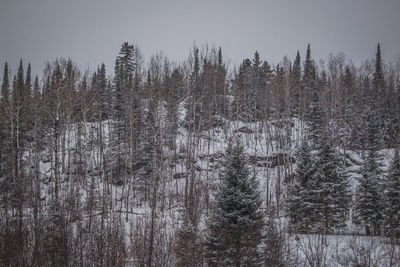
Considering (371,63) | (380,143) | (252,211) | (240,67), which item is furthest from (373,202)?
(240,67)

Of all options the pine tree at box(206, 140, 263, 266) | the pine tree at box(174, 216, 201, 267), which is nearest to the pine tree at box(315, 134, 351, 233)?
the pine tree at box(206, 140, 263, 266)

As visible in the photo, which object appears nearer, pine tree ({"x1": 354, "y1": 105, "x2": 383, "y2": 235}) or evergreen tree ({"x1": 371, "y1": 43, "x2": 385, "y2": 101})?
pine tree ({"x1": 354, "y1": 105, "x2": 383, "y2": 235})

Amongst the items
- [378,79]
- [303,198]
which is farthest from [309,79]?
[303,198]

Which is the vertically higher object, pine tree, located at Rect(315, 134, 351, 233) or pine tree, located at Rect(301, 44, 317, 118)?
pine tree, located at Rect(301, 44, 317, 118)

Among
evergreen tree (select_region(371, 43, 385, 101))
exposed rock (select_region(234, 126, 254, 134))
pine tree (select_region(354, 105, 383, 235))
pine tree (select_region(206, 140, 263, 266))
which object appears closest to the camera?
pine tree (select_region(206, 140, 263, 266))

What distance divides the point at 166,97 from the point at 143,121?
533 centimetres

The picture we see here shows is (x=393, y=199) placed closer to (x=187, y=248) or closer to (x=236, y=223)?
(x=236, y=223)

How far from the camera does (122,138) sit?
30.9m

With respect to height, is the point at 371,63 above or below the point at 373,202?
above

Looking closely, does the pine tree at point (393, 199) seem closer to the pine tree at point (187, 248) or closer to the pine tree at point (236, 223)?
the pine tree at point (236, 223)

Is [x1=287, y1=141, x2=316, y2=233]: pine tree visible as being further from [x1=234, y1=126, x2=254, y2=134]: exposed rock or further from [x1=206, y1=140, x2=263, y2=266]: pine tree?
[x1=234, y1=126, x2=254, y2=134]: exposed rock

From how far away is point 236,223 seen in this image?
10.3 metres

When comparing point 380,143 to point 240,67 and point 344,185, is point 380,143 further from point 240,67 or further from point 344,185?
point 240,67

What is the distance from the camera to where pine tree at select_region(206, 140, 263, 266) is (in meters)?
9.88
